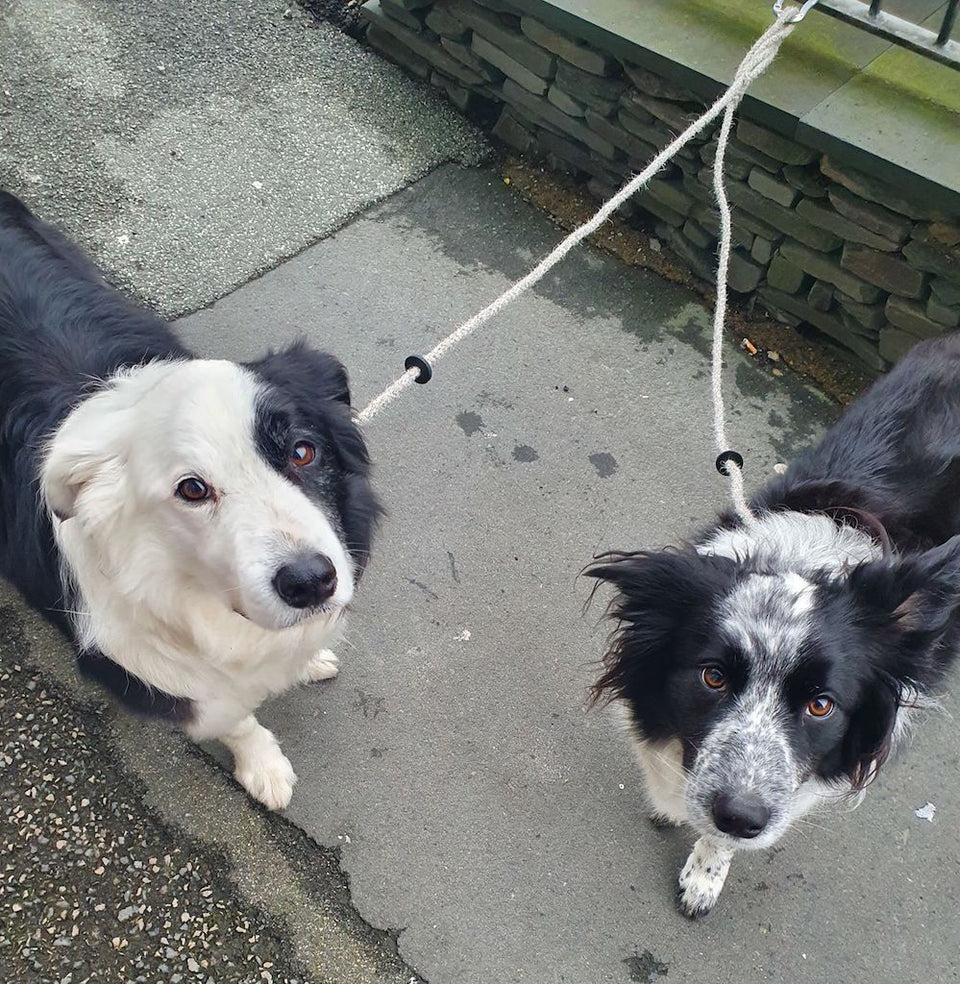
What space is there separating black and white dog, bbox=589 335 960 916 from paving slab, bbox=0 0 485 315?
280 cm

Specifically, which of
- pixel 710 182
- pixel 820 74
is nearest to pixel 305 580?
pixel 710 182

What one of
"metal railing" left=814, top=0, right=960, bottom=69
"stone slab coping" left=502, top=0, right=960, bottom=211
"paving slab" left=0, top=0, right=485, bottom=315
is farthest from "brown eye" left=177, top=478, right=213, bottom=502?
"metal railing" left=814, top=0, right=960, bottom=69

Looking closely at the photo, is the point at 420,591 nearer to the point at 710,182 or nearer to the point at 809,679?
the point at 809,679

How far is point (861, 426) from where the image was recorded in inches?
103

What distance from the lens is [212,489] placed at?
5.88 ft

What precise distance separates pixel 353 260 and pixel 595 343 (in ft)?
4.24

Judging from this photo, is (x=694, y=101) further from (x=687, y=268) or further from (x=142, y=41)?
(x=142, y=41)

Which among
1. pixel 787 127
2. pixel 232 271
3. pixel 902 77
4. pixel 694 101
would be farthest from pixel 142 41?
Result: pixel 902 77

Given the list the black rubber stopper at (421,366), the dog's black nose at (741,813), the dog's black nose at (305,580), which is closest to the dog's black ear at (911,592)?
the dog's black nose at (741,813)

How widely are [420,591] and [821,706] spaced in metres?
1.63

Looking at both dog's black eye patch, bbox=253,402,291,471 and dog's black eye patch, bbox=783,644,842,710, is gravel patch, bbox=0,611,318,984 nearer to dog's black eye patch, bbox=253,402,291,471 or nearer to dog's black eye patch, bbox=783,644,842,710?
dog's black eye patch, bbox=253,402,291,471

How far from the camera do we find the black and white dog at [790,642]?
1896mm

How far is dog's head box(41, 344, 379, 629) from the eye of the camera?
1.76 meters

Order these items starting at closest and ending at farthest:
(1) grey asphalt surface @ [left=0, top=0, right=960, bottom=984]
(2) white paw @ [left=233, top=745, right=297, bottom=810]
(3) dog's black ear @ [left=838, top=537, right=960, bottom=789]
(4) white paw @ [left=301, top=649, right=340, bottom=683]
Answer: (3) dog's black ear @ [left=838, top=537, right=960, bottom=789]
(1) grey asphalt surface @ [left=0, top=0, right=960, bottom=984]
(2) white paw @ [left=233, top=745, right=297, bottom=810]
(4) white paw @ [left=301, top=649, right=340, bottom=683]
